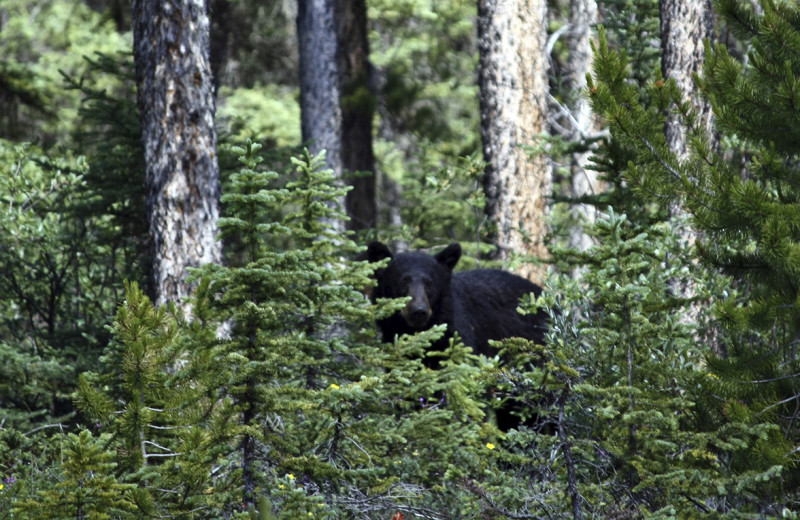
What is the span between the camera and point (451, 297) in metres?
7.45

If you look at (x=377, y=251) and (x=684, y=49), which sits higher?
(x=684, y=49)

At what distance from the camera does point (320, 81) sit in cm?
1127

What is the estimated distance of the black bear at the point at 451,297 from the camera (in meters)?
7.02

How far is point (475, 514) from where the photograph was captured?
4.14m

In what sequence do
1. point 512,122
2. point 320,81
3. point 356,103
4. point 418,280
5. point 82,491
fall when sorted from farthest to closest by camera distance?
point 356,103
point 320,81
point 512,122
point 418,280
point 82,491

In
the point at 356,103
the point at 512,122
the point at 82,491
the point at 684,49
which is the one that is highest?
the point at 356,103

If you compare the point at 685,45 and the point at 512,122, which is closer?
the point at 685,45

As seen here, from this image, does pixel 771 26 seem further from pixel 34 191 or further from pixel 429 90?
pixel 429 90

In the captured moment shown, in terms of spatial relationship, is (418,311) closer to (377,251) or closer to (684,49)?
(377,251)

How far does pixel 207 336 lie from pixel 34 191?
5.95 m

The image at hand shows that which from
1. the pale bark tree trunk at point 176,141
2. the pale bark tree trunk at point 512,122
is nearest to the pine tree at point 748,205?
the pale bark tree trunk at point 176,141

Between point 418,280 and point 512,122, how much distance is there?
300 cm

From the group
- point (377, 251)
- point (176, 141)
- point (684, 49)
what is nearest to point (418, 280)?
point (377, 251)

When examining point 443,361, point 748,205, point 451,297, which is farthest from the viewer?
point 451,297
